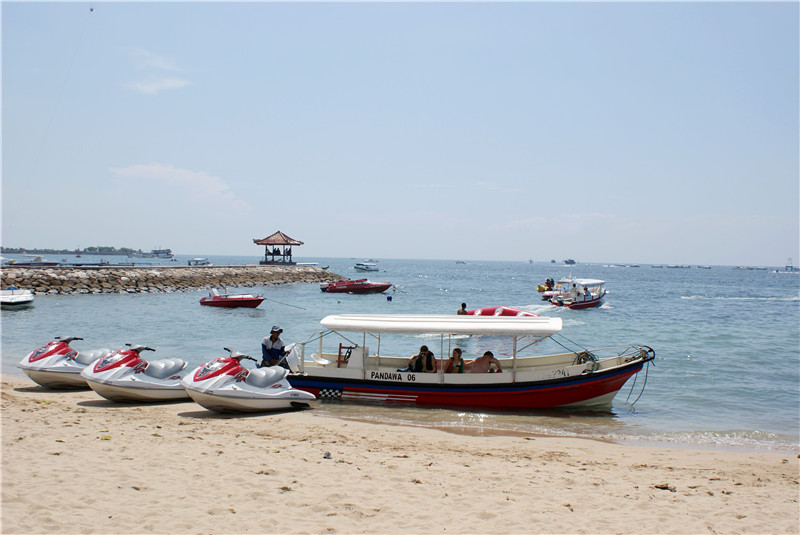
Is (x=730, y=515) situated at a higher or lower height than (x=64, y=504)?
lower

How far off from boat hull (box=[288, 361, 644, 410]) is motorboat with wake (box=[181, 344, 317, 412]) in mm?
1891

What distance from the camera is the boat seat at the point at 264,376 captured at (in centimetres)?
1166

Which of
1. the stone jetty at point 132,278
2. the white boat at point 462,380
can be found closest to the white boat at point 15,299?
the stone jetty at point 132,278

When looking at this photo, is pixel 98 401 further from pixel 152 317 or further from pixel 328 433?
pixel 152 317

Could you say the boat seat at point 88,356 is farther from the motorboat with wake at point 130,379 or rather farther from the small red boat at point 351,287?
the small red boat at point 351,287

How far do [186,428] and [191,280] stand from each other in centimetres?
4935

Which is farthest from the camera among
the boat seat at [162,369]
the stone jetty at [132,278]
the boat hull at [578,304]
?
the stone jetty at [132,278]

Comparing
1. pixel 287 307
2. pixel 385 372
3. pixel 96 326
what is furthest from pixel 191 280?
pixel 385 372

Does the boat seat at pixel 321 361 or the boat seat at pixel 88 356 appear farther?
the boat seat at pixel 321 361

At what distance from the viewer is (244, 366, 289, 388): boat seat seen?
11664 millimetres

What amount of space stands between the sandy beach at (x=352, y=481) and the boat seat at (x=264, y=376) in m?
1.34

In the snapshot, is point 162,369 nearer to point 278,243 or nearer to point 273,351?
point 273,351

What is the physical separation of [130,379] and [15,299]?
89.9ft

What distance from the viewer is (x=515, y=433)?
442 inches
